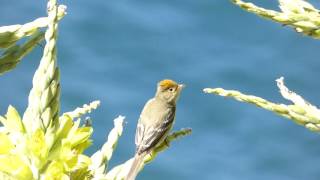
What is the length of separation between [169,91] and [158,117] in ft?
1.52

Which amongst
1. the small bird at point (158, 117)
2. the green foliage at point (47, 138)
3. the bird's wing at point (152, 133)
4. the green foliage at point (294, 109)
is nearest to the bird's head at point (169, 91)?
the small bird at point (158, 117)

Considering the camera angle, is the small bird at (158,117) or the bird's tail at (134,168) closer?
the bird's tail at (134,168)

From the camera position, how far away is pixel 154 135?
621 centimetres

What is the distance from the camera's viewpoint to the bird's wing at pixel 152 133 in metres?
6.05

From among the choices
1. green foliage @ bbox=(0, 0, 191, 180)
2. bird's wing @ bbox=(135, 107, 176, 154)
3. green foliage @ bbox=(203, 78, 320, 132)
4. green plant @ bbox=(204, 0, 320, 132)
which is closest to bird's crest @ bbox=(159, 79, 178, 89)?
bird's wing @ bbox=(135, 107, 176, 154)

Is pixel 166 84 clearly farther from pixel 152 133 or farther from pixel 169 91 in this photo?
pixel 152 133

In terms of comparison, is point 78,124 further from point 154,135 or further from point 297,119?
point 154,135

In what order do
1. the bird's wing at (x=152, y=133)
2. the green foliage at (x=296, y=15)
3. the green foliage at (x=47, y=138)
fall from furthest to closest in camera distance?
the bird's wing at (x=152, y=133) → the green foliage at (x=296, y=15) → the green foliage at (x=47, y=138)

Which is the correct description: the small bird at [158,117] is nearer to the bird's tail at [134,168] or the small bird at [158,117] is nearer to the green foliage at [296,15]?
the bird's tail at [134,168]

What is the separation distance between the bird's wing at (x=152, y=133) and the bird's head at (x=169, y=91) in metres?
0.18

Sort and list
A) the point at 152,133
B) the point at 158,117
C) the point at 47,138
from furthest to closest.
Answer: the point at 158,117, the point at 152,133, the point at 47,138

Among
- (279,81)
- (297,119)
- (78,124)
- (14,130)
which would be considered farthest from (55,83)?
(279,81)

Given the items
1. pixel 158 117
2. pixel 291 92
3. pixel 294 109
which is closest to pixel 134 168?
pixel 291 92

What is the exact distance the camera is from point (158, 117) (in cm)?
662
